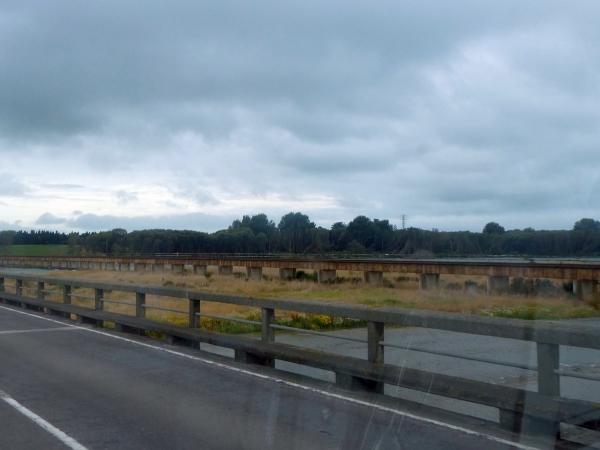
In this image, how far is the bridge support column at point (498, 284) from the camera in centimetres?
4280

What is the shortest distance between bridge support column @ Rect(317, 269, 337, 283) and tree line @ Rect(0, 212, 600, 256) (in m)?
12.1

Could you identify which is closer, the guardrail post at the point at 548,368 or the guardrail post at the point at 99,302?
the guardrail post at the point at 548,368

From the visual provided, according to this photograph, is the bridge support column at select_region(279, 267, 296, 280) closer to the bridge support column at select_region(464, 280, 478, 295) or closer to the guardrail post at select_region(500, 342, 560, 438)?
the bridge support column at select_region(464, 280, 478, 295)

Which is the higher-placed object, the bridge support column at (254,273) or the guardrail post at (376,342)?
the guardrail post at (376,342)

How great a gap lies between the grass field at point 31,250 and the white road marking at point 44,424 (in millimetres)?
142256

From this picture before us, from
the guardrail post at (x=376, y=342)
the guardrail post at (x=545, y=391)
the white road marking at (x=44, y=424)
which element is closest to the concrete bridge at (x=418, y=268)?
the guardrail post at (x=376, y=342)

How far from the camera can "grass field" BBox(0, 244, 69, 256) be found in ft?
486

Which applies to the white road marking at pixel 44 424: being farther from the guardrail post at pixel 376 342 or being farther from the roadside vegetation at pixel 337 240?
the roadside vegetation at pixel 337 240

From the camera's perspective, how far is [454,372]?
15.5 metres

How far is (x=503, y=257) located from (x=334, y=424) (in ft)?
174

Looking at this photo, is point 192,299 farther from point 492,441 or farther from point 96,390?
point 492,441

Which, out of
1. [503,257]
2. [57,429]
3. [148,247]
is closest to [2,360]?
[57,429]

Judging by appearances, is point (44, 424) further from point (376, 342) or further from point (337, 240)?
point (337, 240)

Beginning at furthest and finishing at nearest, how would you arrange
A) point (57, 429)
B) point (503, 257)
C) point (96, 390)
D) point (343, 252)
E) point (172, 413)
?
point (343, 252)
point (503, 257)
point (96, 390)
point (172, 413)
point (57, 429)
